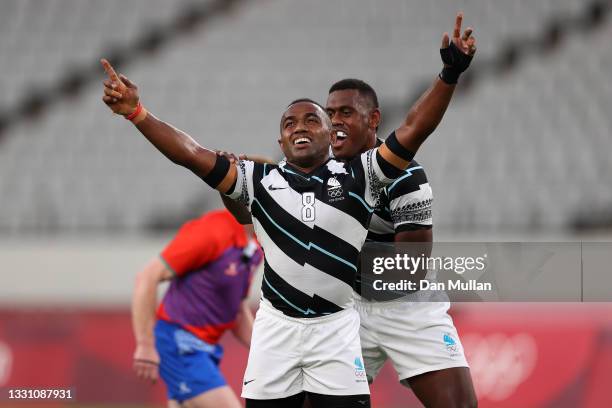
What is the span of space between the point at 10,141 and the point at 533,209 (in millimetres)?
7579

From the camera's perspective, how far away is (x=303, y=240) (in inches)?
181

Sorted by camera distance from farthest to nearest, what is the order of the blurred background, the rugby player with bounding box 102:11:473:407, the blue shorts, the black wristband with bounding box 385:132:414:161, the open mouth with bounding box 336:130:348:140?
the blurred background → the blue shorts → the open mouth with bounding box 336:130:348:140 → the rugby player with bounding box 102:11:473:407 → the black wristband with bounding box 385:132:414:161

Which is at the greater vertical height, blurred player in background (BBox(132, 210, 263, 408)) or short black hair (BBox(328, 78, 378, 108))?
short black hair (BBox(328, 78, 378, 108))

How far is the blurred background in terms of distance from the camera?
969 centimetres

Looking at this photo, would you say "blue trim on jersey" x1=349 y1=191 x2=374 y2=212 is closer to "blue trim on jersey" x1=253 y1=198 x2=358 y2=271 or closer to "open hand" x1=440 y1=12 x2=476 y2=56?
"blue trim on jersey" x1=253 y1=198 x2=358 y2=271

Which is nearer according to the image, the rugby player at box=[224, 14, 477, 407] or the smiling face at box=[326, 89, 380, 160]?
the rugby player at box=[224, 14, 477, 407]

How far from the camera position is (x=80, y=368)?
10.1 metres

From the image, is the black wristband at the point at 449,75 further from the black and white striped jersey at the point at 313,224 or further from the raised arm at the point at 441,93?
the black and white striped jersey at the point at 313,224

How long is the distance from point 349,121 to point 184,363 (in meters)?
2.29

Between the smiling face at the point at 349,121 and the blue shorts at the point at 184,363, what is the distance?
203 centimetres

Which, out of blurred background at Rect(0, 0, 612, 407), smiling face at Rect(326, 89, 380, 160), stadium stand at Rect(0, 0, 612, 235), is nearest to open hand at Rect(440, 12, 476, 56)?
smiling face at Rect(326, 89, 380, 160)

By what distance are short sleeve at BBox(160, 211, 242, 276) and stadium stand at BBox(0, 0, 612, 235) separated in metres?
5.92

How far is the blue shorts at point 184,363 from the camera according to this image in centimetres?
680

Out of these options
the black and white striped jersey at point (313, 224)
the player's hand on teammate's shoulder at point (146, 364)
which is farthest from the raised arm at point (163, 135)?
the player's hand on teammate's shoulder at point (146, 364)
